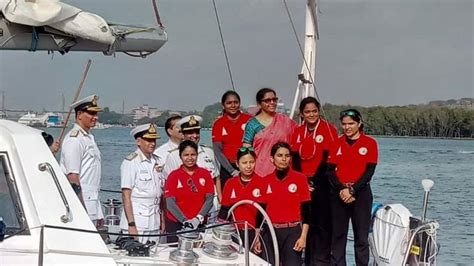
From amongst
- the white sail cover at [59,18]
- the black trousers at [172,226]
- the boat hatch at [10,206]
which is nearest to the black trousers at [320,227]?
the black trousers at [172,226]

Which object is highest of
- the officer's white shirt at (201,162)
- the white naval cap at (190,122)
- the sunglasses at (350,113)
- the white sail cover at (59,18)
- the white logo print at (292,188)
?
the white sail cover at (59,18)

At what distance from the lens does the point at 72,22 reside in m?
4.22

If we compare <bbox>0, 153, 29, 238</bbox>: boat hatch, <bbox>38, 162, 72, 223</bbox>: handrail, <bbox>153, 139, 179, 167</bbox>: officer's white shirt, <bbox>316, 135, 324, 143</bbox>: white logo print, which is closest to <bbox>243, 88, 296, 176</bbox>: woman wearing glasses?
<bbox>316, 135, 324, 143</bbox>: white logo print

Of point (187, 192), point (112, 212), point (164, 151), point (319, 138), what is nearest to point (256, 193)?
point (187, 192)

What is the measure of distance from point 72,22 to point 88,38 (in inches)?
5.9

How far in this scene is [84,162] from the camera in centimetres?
465

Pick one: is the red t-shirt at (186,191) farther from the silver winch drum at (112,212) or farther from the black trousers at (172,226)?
the silver winch drum at (112,212)

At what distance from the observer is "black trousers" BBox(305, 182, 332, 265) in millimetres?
5273

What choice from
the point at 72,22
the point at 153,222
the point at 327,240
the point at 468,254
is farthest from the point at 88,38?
the point at 468,254

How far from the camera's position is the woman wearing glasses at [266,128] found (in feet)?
16.5

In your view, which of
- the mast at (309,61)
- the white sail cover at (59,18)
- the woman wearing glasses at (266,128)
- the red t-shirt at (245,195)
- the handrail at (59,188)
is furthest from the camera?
the mast at (309,61)

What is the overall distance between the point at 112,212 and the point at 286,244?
1715 mm

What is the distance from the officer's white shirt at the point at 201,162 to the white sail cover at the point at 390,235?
1.29m

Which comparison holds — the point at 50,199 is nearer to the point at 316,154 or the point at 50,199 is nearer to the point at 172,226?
the point at 172,226
